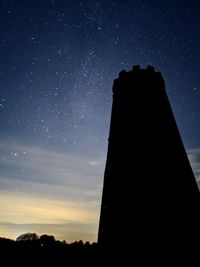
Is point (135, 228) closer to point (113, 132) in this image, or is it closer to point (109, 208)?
point (109, 208)

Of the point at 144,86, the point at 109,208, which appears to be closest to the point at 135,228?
the point at 109,208

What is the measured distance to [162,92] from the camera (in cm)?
1009

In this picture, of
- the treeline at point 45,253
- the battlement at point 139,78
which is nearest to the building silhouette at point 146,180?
the battlement at point 139,78

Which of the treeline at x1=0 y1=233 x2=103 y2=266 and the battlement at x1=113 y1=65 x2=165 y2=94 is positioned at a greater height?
the battlement at x1=113 y1=65 x2=165 y2=94

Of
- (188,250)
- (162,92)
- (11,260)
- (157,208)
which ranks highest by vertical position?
(162,92)

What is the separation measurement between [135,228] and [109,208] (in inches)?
46.4

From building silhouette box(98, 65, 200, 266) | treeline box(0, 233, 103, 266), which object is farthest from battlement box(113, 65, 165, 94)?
treeline box(0, 233, 103, 266)

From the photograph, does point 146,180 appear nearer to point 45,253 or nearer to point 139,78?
point 139,78

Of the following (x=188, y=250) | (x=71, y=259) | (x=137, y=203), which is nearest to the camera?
(x=188, y=250)

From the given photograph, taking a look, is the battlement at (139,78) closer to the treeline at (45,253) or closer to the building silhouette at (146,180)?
the building silhouette at (146,180)

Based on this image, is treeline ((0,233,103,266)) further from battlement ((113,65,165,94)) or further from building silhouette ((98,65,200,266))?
battlement ((113,65,165,94))

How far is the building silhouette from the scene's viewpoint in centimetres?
754

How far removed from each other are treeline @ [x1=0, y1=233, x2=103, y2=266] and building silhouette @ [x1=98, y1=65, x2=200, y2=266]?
303cm

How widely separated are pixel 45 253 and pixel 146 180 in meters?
5.74
